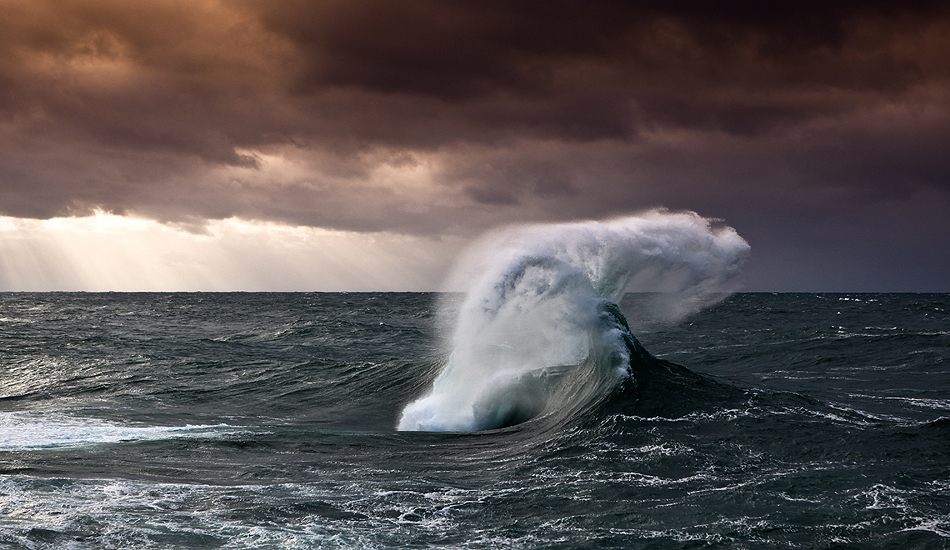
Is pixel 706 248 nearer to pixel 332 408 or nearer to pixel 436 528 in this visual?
pixel 332 408

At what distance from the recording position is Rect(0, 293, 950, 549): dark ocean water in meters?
7.57

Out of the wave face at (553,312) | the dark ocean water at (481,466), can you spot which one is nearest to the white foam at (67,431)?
the dark ocean water at (481,466)

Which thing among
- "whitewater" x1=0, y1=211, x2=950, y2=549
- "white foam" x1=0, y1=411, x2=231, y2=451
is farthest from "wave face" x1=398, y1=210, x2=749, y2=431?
"white foam" x1=0, y1=411, x2=231, y2=451

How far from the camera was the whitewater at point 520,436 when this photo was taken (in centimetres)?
775

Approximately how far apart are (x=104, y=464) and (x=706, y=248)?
1588 cm

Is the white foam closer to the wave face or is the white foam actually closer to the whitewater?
the whitewater

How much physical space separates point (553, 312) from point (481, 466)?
8.02 meters

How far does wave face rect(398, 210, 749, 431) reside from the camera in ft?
52.6

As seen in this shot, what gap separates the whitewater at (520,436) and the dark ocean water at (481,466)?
0.05m

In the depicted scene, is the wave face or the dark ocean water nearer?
the dark ocean water

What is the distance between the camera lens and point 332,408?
18.3m

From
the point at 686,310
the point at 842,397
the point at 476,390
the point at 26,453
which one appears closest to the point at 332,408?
the point at 476,390

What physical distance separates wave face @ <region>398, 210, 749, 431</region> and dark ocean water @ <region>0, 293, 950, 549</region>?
1094 mm

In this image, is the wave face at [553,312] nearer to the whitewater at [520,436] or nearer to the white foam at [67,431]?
the whitewater at [520,436]
